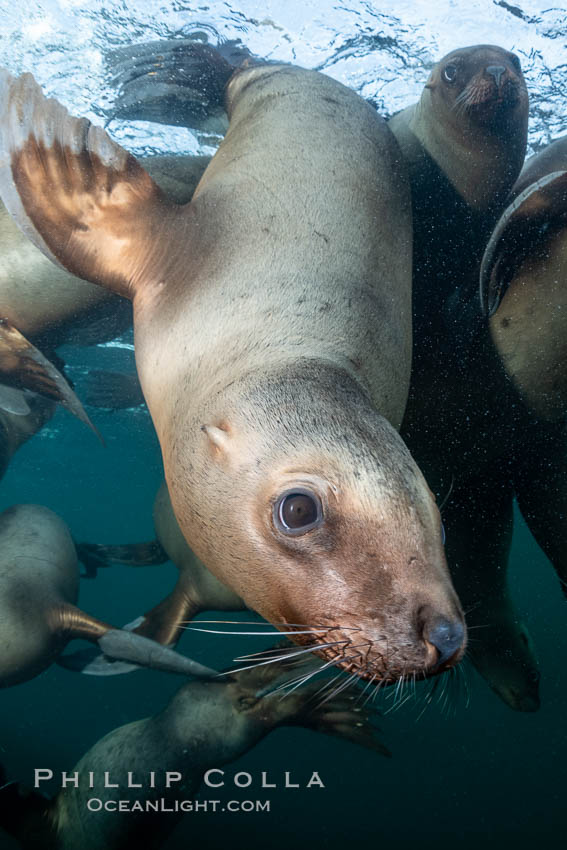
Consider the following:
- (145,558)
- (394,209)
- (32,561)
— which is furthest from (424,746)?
(394,209)

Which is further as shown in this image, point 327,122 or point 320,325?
point 327,122

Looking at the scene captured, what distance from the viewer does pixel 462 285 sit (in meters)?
3.69

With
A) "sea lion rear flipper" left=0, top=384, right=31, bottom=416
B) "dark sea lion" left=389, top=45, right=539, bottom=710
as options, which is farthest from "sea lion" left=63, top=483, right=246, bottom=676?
"dark sea lion" left=389, top=45, right=539, bottom=710

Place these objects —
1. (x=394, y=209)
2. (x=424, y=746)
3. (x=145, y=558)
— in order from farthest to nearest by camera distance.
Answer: (x=424, y=746) < (x=145, y=558) < (x=394, y=209)

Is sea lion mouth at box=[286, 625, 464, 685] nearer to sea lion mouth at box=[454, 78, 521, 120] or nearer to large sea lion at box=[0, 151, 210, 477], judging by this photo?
large sea lion at box=[0, 151, 210, 477]

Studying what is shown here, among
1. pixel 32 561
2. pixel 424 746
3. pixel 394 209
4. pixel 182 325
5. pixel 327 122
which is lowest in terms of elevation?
pixel 424 746

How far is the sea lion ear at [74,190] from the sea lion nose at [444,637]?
2069mm

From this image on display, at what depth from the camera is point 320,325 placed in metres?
2.11

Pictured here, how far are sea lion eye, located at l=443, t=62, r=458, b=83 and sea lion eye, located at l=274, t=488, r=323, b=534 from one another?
3.41m

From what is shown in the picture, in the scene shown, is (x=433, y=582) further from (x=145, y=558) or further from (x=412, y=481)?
(x=145, y=558)

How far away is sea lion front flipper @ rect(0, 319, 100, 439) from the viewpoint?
12.1 ft

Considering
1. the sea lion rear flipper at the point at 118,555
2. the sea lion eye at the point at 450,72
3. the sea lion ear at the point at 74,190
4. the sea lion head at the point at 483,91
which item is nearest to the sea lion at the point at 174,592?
the sea lion rear flipper at the point at 118,555

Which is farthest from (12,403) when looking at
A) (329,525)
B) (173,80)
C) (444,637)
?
(444,637)

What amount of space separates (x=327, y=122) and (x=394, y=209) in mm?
693
